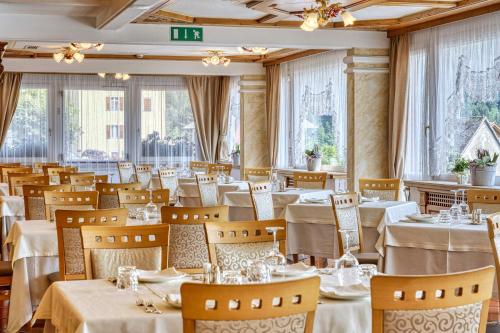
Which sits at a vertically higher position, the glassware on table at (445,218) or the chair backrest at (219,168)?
the chair backrest at (219,168)

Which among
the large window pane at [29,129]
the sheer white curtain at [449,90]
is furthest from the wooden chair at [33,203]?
the large window pane at [29,129]

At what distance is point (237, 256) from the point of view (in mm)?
4832

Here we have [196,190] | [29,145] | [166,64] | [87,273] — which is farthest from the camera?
[29,145]

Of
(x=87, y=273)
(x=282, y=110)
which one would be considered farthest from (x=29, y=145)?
(x=87, y=273)

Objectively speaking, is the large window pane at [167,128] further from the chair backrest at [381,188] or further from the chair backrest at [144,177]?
the chair backrest at [381,188]

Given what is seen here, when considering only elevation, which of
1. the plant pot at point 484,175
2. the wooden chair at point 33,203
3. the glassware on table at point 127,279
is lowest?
the glassware on table at point 127,279

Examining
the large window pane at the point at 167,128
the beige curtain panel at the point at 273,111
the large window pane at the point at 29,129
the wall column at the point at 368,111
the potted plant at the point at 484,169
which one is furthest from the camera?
the large window pane at the point at 167,128

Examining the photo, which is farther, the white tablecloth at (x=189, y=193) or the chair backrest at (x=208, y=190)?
the white tablecloth at (x=189, y=193)

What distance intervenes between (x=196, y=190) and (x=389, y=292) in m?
9.29

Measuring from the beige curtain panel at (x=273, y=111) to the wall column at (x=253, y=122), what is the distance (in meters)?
0.23

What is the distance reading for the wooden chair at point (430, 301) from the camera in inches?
115

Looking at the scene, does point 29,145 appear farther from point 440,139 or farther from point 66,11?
point 440,139

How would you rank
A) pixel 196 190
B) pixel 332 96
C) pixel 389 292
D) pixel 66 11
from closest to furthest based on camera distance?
pixel 389 292
pixel 66 11
pixel 196 190
pixel 332 96

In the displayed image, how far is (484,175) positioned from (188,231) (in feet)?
17.4
